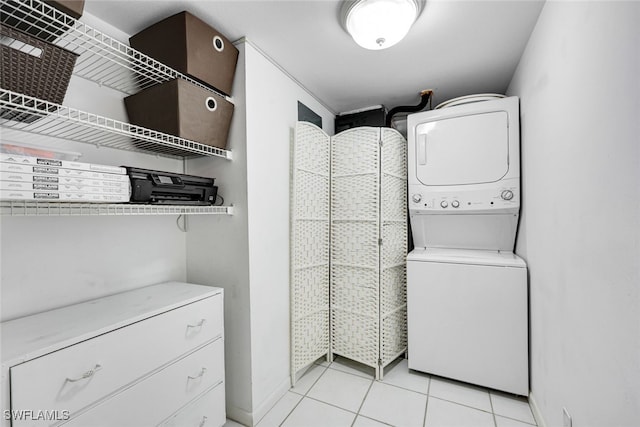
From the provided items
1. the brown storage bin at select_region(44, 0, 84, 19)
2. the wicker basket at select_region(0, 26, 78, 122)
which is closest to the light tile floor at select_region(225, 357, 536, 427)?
the wicker basket at select_region(0, 26, 78, 122)

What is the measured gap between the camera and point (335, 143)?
2268 millimetres

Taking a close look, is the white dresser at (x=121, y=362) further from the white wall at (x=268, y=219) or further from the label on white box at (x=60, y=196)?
the label on white box at (x=60, y=196)

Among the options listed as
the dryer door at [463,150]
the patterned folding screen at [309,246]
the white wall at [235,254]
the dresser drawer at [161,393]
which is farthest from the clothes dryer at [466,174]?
the dresser drawer at [161,393]

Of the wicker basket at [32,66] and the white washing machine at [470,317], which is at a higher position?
the wicker basket at [32,66]

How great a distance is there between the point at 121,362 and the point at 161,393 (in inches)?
10.6

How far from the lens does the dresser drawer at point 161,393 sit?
1.01 m

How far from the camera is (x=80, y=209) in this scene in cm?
113

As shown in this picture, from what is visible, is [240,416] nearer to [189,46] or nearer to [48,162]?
[48,162]

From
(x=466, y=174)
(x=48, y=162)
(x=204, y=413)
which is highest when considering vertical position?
(x=466, y=174)

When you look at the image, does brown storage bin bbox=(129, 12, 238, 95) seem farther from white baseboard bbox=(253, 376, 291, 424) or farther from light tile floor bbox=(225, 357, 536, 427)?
light tile floor bbox=(225, 357, 536, 427)

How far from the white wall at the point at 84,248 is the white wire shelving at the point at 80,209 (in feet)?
0.56

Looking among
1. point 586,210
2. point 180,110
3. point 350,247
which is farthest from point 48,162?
point 586,210

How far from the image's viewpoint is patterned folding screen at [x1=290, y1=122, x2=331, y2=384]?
198 cm

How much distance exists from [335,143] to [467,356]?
6.08ft
